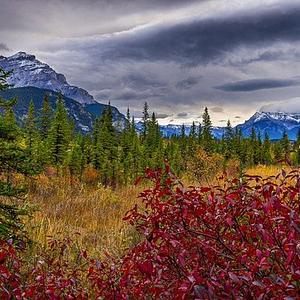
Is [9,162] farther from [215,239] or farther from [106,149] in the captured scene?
[106,149]

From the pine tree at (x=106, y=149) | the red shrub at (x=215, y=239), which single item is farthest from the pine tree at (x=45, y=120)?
the red shrub at (x=215, y=239)

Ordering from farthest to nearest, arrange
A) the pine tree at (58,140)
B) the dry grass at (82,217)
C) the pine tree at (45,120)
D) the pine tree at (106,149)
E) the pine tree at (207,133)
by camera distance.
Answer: the pine tree at (207,133) → the pine tree at (45,120) → the pine tree at (106,149) → the pine tree at (58,140) → the dry grass at (82,217)

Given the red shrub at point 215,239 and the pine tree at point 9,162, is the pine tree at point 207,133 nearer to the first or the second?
the pine tree at point 9,162

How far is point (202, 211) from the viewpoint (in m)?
2.72

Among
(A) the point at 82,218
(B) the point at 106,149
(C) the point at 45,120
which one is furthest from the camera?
(C) the point at 45,120

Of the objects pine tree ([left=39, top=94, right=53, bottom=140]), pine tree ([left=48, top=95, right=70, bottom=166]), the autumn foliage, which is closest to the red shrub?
the autumn foliage

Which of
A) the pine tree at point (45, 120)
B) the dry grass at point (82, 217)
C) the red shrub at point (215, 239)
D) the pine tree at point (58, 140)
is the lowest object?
the dry grass at point (82, 217)

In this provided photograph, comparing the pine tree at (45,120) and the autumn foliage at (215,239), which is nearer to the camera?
the autumn foliage at (215,239)

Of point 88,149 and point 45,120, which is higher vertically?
point 45,120

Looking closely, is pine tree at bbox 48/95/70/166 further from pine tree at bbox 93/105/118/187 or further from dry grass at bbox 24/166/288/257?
dry grass at bbox 24/166/288/257

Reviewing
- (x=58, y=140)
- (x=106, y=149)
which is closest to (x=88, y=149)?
(x=106, y=149)

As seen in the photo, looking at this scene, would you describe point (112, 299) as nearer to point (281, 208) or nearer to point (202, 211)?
point (202, 211)

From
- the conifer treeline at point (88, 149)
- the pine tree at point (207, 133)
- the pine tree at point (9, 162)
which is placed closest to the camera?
the pine tree at point (9, 162)

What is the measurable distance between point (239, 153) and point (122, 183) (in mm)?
22858
